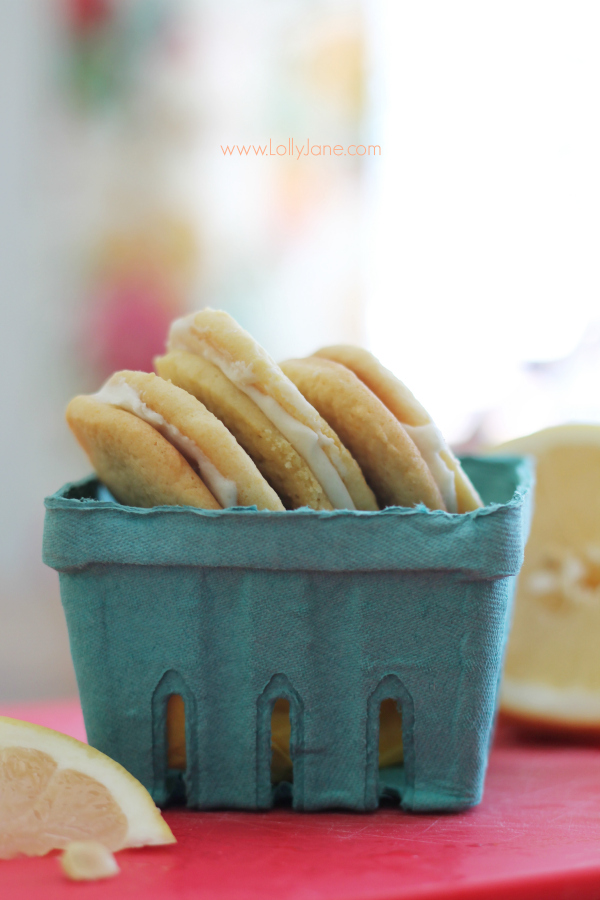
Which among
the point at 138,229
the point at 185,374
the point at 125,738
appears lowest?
the point at 125,738

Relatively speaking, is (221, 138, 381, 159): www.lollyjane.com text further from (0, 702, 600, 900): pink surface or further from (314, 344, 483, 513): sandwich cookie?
(0, 702, 600, 900): pink surface

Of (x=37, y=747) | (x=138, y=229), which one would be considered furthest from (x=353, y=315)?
(x=37, y=747)

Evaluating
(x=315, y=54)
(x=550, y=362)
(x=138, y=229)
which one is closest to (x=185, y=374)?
(x=138, y=229)

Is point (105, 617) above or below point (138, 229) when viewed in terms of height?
below

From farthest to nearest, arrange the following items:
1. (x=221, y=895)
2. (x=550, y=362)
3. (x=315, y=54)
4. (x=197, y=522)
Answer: (x=550, y=362), (x=315, y=54), (x=197, y=522), (x=221, y=895)

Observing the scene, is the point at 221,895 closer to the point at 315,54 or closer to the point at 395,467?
the point at 395,467

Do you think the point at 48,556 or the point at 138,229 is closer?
the point at 48,556

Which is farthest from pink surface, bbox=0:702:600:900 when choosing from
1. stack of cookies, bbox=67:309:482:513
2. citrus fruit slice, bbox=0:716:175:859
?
stack of cookies, bbox=67:309:482:513

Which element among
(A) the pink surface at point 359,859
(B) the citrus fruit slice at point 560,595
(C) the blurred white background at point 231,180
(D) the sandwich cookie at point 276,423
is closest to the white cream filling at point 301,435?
(D) the sandwich cookie at point 276,423

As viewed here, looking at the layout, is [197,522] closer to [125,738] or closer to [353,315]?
[125,738]

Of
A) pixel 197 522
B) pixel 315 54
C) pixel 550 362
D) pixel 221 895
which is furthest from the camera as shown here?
pixel 550 362
